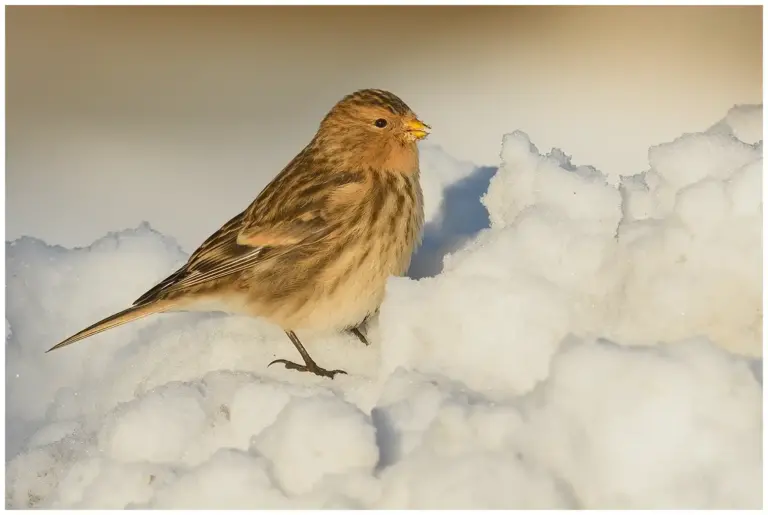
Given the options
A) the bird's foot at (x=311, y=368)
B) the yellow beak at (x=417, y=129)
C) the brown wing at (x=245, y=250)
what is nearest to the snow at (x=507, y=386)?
the bird's foot at (x=311, y=368)

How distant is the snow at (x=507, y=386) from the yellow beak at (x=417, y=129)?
346 mm

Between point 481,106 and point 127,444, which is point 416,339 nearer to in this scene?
point 127,444

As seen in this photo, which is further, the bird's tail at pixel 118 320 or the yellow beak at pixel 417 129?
the yellow beak at pixel 417 129

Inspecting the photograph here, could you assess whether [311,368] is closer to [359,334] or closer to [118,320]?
[359,334]

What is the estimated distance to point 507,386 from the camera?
2.19 meters

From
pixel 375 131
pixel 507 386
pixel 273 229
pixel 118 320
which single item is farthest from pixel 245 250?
pixel 507 386

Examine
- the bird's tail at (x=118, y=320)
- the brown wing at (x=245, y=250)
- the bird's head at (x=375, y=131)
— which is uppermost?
the bird's head at (x=375, y=131)

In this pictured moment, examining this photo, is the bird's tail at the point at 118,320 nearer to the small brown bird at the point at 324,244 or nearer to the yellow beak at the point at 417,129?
the small brown bird at the point at 324,244

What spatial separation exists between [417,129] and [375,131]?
0.47 feet

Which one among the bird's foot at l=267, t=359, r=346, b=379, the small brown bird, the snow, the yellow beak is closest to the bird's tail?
the small brown bird

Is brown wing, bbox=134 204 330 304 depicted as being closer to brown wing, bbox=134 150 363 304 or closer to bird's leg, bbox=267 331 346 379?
brown wing, bbox=134 150 363 304

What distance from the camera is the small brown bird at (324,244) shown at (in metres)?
2.94

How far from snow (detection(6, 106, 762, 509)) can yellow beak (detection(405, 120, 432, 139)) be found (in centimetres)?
35

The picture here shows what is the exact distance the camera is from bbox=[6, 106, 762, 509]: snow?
1.89 m
